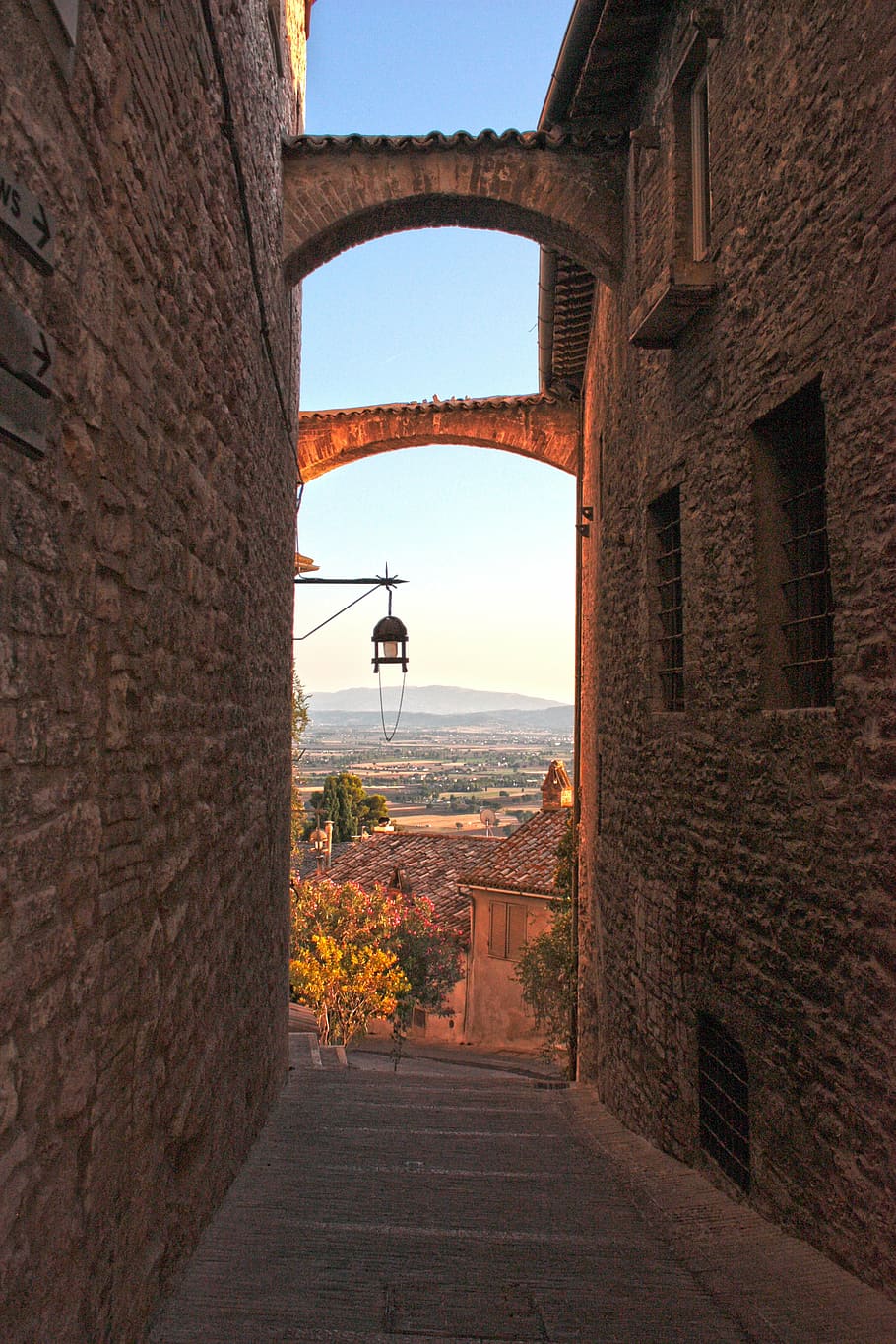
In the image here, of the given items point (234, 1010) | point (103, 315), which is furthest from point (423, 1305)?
point (103, 315)

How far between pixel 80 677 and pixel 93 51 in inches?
57.6

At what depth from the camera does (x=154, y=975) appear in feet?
9.72

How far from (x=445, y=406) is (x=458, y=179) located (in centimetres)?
485

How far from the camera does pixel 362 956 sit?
59.7 feet

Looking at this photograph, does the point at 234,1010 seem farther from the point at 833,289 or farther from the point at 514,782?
the point at 514,782

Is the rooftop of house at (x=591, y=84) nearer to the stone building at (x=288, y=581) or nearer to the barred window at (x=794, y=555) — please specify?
the stone building at (x=288, y=581)

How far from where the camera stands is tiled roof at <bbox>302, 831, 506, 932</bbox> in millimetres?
25797

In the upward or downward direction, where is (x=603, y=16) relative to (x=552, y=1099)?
upward

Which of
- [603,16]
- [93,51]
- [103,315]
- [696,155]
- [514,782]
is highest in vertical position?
[603,16]

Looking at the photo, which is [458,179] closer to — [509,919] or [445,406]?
[445,406]

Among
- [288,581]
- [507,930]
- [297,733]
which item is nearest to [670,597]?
[288,581]

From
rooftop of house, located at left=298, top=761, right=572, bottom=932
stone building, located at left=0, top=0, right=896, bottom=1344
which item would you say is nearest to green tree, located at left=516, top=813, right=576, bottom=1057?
rooftop of house, located at left=298, top=761, right=572, bottom=932

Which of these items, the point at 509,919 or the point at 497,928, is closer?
the point at 509,919

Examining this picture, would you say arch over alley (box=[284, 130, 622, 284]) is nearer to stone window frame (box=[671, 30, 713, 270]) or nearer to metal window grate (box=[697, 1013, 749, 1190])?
stone window frame (box=[671, 30, 713, 270])
